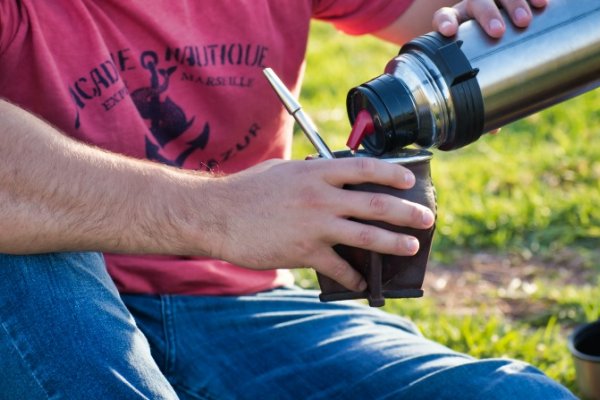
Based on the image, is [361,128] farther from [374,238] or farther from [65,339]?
[65,339]

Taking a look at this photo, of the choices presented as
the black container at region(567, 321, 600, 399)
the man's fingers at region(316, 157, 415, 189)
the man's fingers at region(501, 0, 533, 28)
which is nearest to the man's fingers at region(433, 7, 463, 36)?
the man's fingers at region(501, 0, 533, 28)

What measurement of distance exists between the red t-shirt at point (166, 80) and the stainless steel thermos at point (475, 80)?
0.57 metres

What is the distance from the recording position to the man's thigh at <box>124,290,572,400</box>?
90.4 inches

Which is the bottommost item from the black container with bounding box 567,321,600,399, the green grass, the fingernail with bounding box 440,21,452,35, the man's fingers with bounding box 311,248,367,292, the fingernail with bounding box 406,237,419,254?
the green grass

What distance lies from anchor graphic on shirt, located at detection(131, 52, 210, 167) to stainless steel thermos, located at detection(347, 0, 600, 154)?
0.60m

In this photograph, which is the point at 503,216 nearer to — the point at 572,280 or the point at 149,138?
the point at 572,280

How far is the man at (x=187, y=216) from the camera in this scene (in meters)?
1.92

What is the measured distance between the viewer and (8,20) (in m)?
2.22

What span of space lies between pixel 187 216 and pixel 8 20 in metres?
0.60

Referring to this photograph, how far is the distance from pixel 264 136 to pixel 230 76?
0.67 ft

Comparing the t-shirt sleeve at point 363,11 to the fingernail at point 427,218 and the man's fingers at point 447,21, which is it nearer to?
the man's fingers at point 447,21

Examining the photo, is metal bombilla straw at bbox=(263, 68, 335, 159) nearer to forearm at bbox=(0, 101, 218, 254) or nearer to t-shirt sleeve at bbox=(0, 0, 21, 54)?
forearm at bbox=(0, 101, 218, 254)

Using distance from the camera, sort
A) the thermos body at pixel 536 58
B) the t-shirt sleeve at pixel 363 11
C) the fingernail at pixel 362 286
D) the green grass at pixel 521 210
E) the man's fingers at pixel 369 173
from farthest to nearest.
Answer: the green grass at pixel 521 210 < the t-shirt sleeve at pixel 363 11 < the thermos body at pixel 536 58 < the fingernail at pixel 362 286 < the man's fingers at pixel 369 173

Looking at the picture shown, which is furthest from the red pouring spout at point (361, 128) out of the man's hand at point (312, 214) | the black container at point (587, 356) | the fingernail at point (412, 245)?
the black container at point (587, 356)
